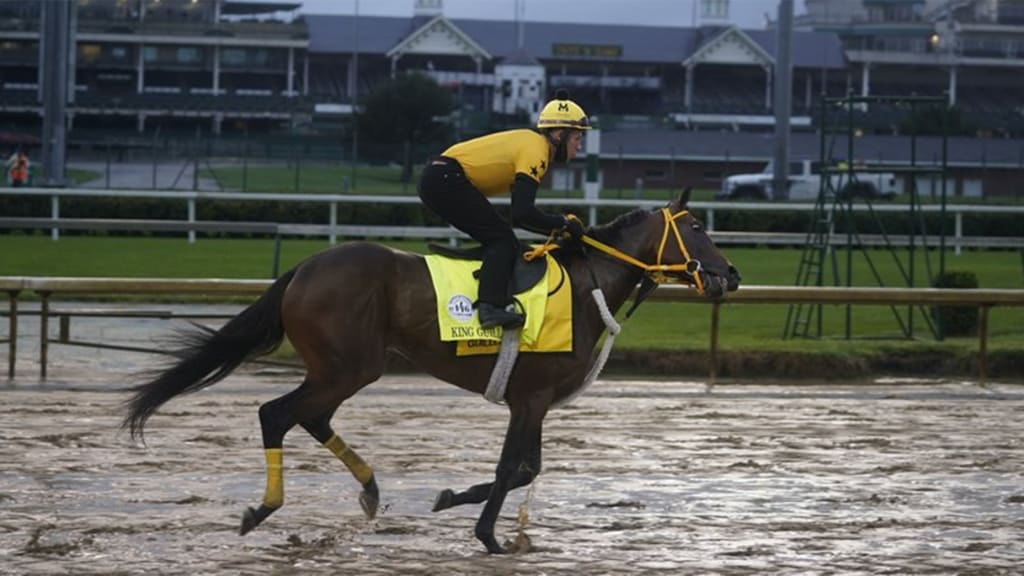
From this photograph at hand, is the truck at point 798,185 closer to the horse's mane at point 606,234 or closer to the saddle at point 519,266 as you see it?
the horse's mane at point 606,234

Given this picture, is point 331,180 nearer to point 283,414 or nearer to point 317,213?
Result: point 317,213

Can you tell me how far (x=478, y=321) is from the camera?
7.79 m

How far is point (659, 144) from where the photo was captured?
53.9 meters

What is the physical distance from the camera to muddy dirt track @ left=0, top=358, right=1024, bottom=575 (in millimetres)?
7164

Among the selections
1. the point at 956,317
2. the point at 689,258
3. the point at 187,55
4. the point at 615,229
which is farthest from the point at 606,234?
the point at 187,55

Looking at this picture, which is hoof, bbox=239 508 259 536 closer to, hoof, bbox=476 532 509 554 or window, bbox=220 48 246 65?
hoof, bbox=476 532 509 554

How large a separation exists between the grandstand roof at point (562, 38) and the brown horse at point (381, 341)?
5912 cm

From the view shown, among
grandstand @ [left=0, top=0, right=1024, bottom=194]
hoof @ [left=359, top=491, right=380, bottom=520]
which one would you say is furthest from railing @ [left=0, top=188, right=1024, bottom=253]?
grandstand @ [left=0, top=0, right=1024, bottom=194]

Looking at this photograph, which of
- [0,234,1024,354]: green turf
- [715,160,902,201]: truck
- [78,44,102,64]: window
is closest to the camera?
[0,234,1024,354]: green turf

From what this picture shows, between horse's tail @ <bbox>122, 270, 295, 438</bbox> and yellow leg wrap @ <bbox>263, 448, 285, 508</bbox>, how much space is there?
22.9 inches

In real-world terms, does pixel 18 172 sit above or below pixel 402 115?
below

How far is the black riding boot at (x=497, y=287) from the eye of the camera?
7734mm

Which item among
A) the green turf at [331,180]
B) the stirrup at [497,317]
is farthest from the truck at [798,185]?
the stirrup at [497,317]

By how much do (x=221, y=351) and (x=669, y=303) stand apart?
42.7 ft
